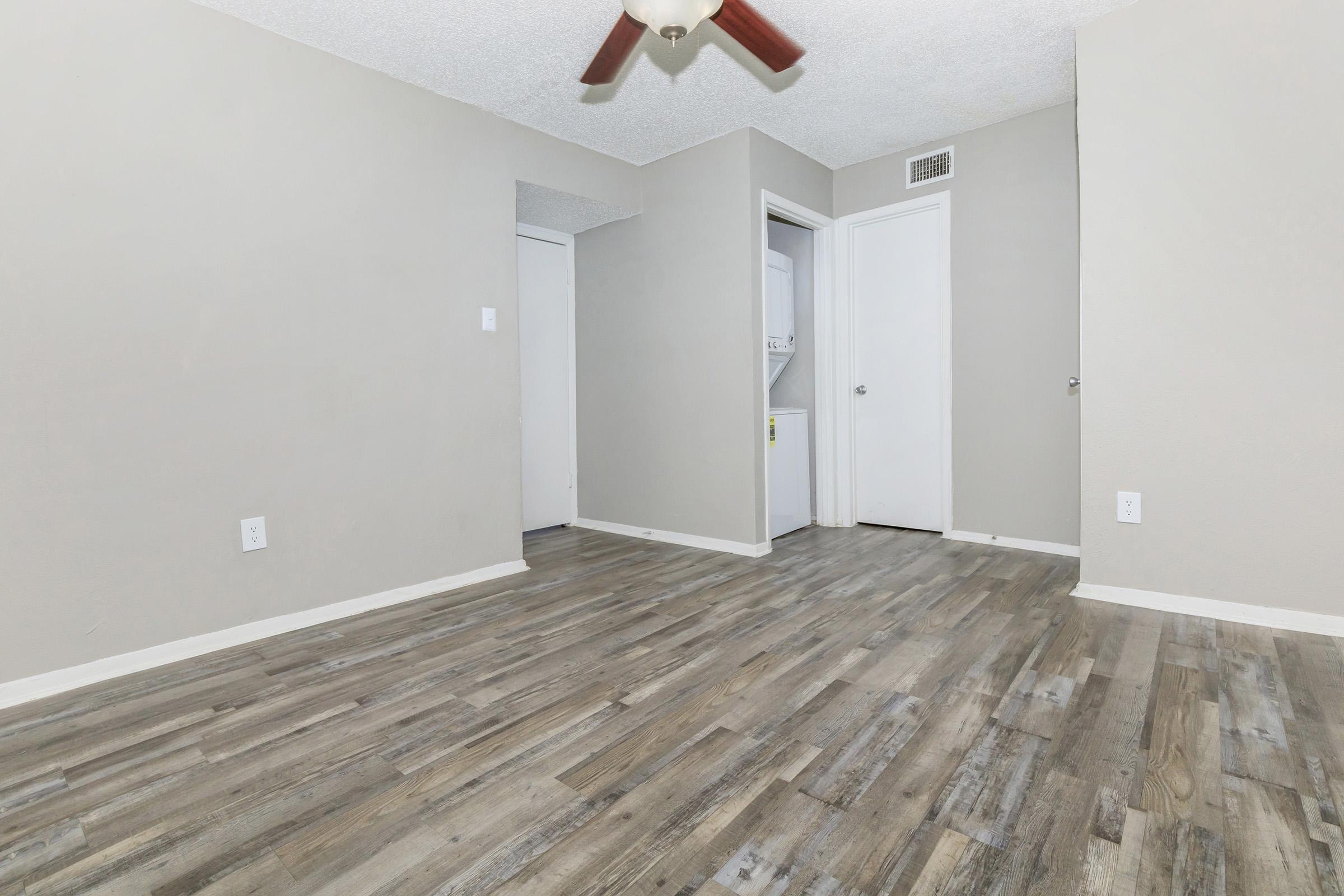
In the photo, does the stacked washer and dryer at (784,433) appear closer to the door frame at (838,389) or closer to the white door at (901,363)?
the door frame at (838,389)

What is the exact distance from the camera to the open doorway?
12.8 ft

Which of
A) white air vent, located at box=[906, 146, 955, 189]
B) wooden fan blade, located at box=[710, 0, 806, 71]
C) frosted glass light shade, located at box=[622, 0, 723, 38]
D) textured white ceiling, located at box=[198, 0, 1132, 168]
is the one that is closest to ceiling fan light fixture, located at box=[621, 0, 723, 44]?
frosted glass light shade, located at box=[622, 0, 723, 38]

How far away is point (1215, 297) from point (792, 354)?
2.33 meters

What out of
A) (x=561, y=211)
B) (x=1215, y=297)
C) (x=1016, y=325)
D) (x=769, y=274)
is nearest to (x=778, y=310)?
(x=769, y=274)

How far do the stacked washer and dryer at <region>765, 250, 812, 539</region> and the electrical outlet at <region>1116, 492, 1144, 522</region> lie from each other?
5.60ft

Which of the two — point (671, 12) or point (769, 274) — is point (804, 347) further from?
point (671, 12)

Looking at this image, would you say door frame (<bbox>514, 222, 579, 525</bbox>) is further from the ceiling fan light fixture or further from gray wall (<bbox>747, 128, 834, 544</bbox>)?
the ceiling fan light fixture

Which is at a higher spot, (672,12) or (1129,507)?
(672,12)

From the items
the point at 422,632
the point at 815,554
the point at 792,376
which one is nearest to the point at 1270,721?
the point at 815,554

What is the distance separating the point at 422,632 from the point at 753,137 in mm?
2967

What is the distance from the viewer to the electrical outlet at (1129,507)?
2.54 m

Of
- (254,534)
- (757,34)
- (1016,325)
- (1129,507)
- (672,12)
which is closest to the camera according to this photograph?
(672,12)

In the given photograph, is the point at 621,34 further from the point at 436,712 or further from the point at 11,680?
the point at 11,680

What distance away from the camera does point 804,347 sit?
437 cm
